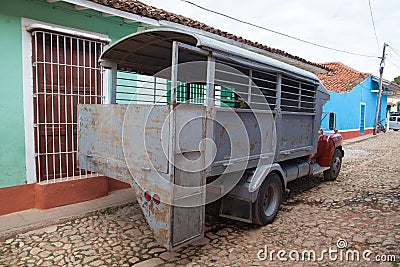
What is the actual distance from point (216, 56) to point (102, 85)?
117 inches

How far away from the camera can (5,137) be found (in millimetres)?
4480

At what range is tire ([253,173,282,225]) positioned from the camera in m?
4.21

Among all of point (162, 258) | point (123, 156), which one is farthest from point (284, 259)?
point (123, 156)

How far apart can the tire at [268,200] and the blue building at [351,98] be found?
443 inches

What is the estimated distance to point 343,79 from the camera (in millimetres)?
19859

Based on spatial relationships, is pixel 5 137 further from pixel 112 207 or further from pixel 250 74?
pixel 250 74

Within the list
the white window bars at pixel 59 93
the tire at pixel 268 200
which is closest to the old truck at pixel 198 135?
the tire at pixel 268 200

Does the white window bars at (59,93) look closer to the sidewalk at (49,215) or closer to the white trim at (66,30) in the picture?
the white trim at (66,30)

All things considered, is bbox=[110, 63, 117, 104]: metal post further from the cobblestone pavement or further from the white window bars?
the cobblestone pavement

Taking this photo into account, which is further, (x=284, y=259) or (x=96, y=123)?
(x=96, y=123)

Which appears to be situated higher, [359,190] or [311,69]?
[311,69]

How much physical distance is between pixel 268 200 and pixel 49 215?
128 inches

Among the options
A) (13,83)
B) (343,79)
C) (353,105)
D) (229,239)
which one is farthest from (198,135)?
(343,79)

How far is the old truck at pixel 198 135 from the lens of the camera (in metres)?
3.10
